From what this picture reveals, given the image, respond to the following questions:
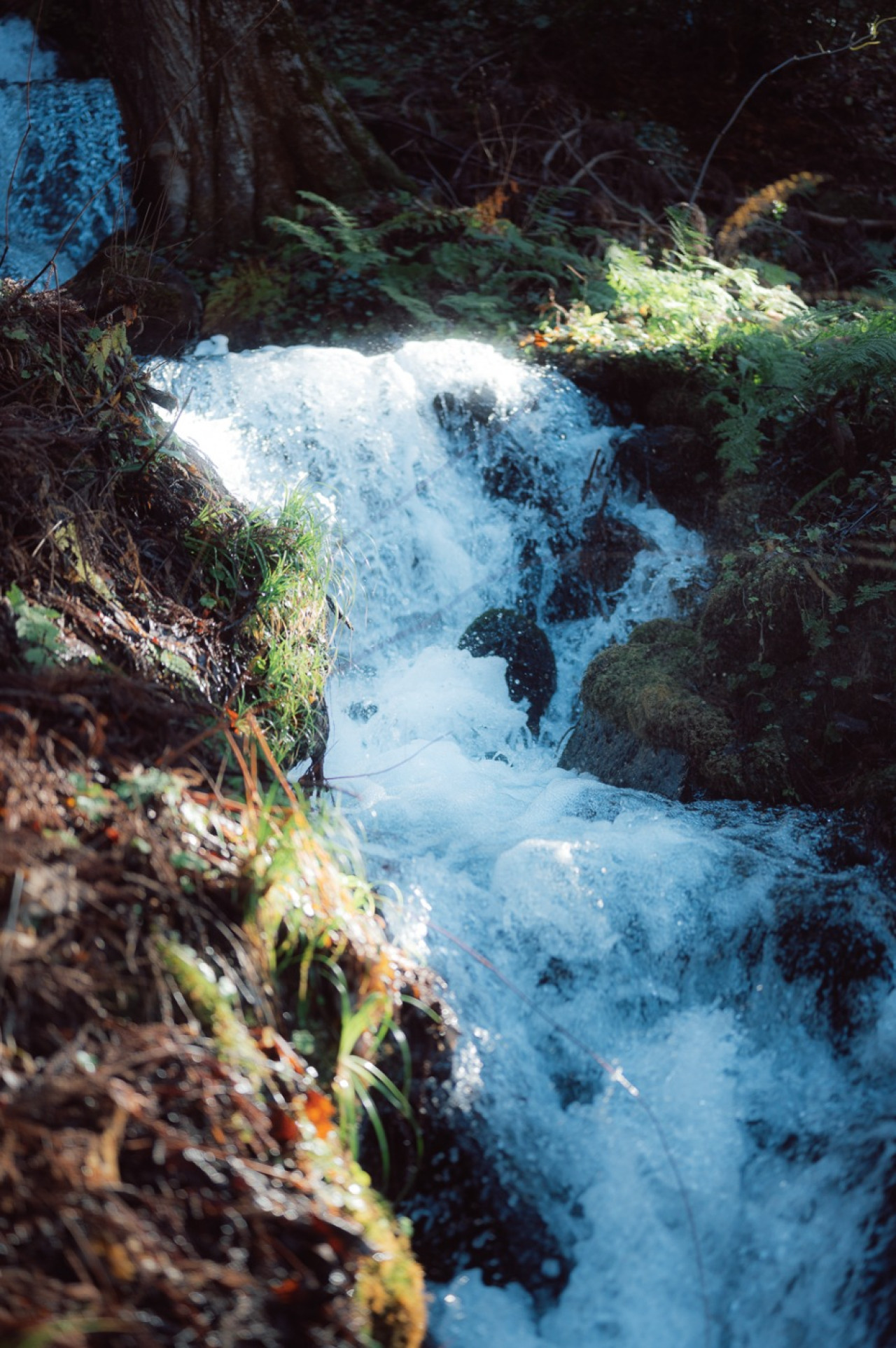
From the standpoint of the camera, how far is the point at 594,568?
19.0ft

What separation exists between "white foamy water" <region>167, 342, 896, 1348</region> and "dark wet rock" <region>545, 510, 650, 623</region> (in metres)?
0.15

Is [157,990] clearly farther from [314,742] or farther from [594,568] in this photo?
[594,568]

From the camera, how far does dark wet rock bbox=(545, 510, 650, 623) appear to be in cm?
573

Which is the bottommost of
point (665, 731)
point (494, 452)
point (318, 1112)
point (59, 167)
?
point (665, 731)

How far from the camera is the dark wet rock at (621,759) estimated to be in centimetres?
423

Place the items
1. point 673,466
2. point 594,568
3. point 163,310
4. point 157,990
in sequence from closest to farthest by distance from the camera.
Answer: point 157,990, point 594,568, point 673,466, point 163,310

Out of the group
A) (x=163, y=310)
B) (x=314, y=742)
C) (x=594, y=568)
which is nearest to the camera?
(x=314, y=742)

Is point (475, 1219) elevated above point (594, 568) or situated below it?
below

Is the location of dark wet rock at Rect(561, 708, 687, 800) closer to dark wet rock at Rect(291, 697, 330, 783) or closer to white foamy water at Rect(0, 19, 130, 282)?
dark wet rock at Rect(291, 697, 330, 783)

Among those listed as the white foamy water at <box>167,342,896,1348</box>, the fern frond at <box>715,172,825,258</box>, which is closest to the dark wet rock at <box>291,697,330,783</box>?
the white foamy water at <box>167,342,896,1348</box>

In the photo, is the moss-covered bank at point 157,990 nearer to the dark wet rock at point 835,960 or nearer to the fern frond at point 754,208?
the dark wet rock at point 835,960

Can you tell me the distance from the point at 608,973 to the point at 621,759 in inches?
54.2

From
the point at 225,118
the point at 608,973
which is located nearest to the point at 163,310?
the point at 225,118

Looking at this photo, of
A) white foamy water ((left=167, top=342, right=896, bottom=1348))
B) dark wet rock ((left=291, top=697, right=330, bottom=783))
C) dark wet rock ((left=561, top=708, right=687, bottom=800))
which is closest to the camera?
white foamy water ((left=167, top=342, right=896, bottom=1348))
